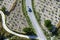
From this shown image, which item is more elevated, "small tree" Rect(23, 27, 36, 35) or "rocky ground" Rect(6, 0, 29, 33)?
"rocky ground" Rect(6, 0, 29, 33)

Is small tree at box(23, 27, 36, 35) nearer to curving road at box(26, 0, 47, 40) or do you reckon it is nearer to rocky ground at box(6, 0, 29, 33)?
curving road at box(26, 0, 47, 40)

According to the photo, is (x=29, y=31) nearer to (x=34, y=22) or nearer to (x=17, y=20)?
(x=34, y=22)

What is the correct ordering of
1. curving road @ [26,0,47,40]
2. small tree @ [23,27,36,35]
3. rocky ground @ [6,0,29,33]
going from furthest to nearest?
rocky ground @ [6,0,29,33]
small tree @ [23,27,36,35]
curving road @ [26,0,47,40]

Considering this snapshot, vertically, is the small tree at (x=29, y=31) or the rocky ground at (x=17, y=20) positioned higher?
the rocky ground at (x=17, y=20)

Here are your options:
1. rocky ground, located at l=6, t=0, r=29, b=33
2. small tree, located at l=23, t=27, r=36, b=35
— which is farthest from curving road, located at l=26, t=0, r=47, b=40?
rocky ground, located at l=6, t=0, r=29, b=33

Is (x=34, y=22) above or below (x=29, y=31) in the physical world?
above

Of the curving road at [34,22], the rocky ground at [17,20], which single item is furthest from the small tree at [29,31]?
the rocky ground at [17,20]

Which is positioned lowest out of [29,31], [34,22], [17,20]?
[29,31]

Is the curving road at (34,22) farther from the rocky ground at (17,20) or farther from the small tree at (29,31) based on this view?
the rocky ground at (17,20)

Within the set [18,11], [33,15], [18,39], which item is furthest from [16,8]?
[18,39]

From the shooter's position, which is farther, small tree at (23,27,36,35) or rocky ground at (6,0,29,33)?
rocky ground at (6,0,29,33)

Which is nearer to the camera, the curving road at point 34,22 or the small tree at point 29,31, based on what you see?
the curving road at point 34,22

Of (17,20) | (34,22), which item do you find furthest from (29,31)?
(17,20)
